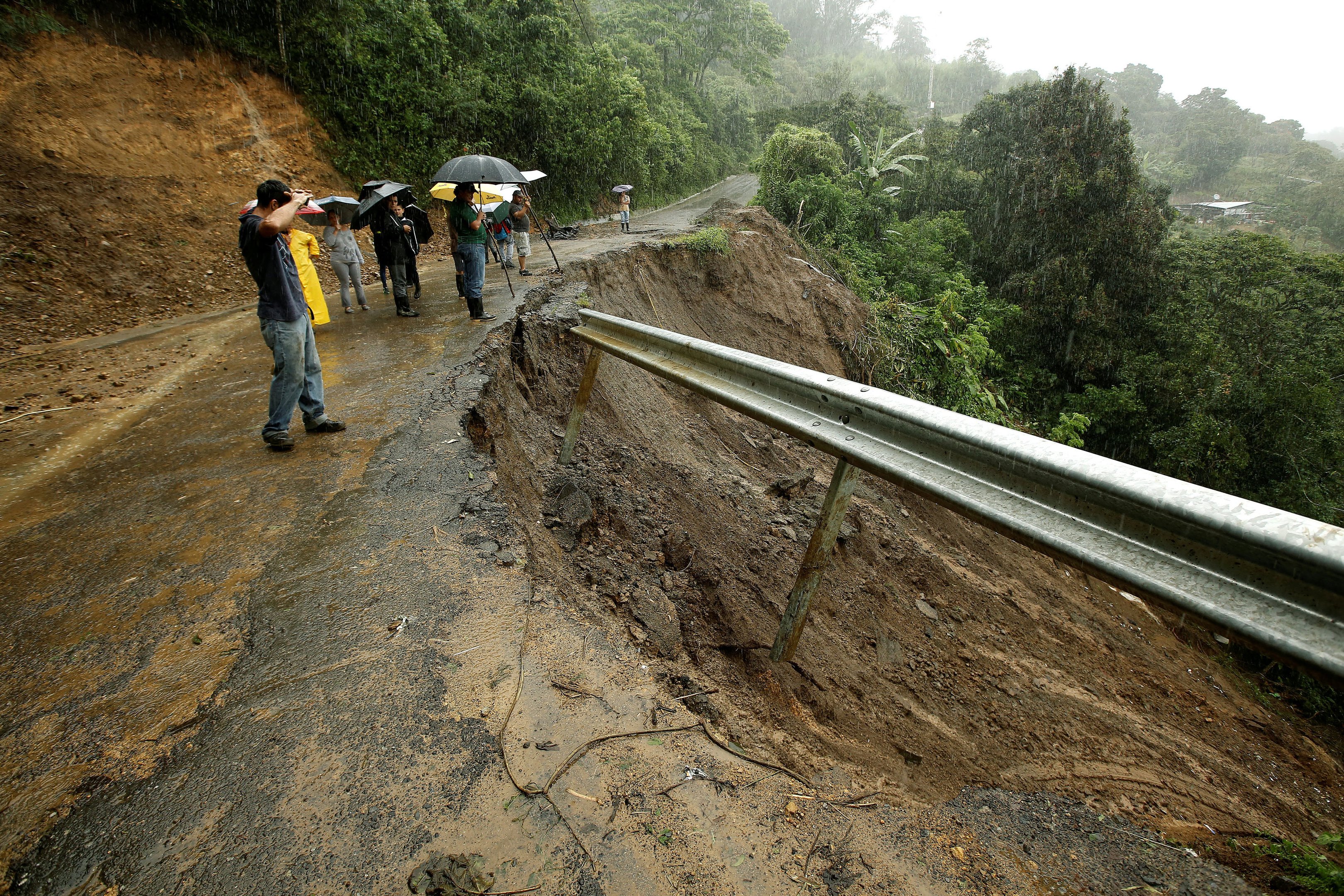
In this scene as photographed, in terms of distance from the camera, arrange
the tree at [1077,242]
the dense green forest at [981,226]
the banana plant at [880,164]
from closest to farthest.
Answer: the dense green forest at [981,226], the tree at [1077,242], the banana plant at [880,164]

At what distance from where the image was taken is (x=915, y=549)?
20.9 ft

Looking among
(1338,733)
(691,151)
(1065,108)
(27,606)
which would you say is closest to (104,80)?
(27,606)

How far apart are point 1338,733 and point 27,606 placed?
1433cm

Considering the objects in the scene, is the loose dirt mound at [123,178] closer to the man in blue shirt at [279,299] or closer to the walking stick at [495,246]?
the walking stick at [495,246]

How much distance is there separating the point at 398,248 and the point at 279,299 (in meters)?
4.08

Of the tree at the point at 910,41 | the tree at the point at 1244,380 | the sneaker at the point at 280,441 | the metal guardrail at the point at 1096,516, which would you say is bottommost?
the tree at the point at 1244,380

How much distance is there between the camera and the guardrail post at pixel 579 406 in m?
4.41

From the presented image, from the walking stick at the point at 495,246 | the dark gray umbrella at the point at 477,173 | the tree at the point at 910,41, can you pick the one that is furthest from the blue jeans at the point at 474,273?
the tree at the point at 910,41

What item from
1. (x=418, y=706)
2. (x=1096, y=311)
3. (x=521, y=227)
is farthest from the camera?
(x=1096, y=311)

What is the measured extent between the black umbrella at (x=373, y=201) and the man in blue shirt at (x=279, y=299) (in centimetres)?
383

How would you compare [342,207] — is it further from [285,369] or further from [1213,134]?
[1213,134]

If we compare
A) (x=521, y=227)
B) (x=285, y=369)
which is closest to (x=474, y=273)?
(x=285, y=369)

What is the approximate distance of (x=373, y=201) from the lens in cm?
797

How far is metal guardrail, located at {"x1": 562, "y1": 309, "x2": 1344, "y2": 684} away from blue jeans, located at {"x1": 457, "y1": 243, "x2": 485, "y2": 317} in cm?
576
